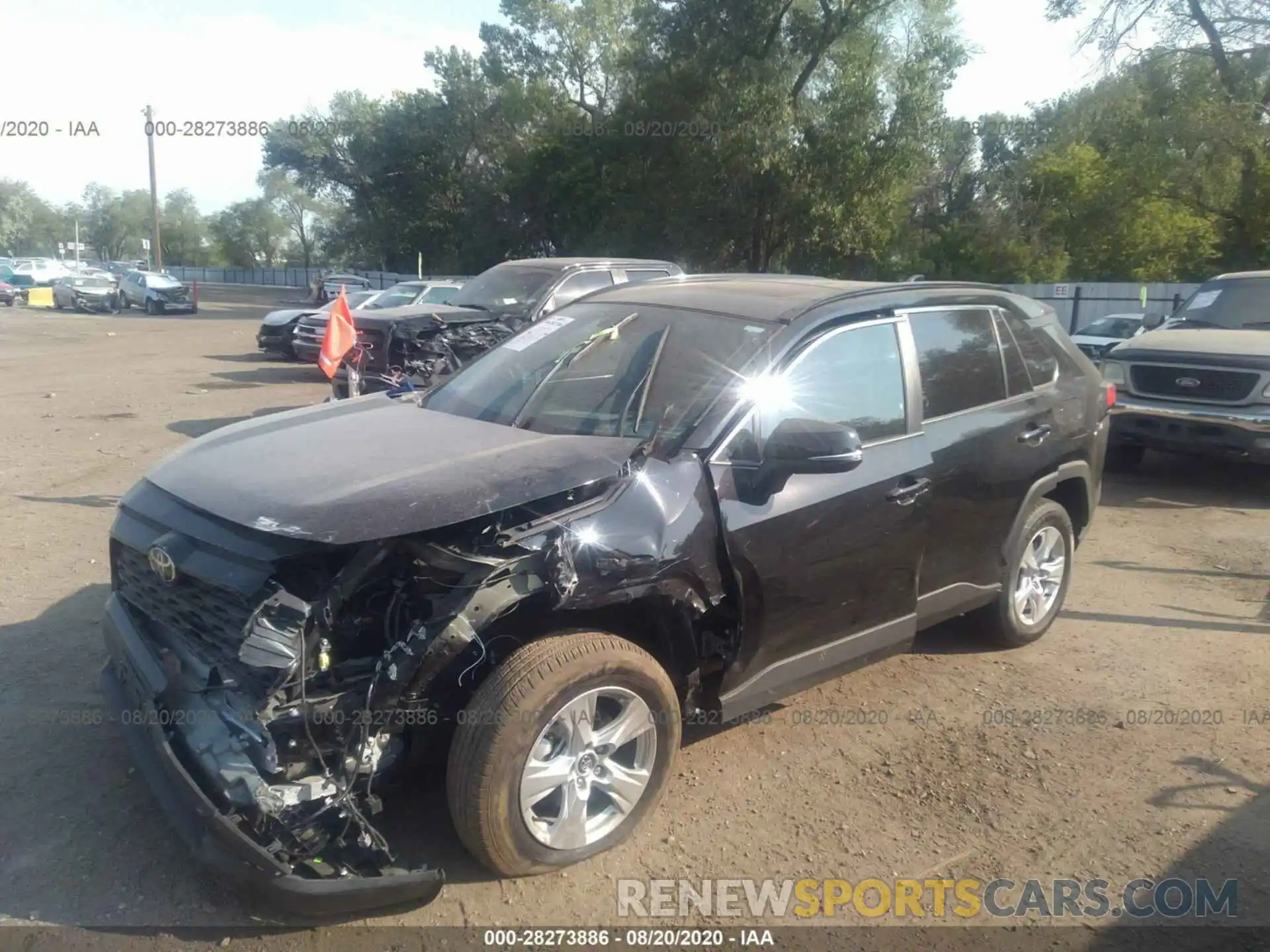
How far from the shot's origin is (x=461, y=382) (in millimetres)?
4758

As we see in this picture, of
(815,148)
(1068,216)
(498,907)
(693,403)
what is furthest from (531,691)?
(1068,216)

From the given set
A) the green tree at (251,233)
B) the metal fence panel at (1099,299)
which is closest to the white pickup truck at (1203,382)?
the metal fence panel at (1099,299)

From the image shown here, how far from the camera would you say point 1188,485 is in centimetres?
944

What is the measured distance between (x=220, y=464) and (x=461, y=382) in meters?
1.34

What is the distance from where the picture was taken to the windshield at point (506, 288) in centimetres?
1159

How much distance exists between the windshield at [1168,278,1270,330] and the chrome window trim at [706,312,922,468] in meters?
6.94

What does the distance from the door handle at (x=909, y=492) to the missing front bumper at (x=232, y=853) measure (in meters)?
2.24

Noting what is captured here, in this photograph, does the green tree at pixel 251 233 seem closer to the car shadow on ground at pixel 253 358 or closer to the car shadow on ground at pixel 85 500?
the car shadow on ground at pixel 253 358

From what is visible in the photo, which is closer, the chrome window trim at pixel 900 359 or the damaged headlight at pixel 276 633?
the damaged headlight at pixel 276 633

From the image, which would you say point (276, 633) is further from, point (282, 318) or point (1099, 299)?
point (1099, 299)

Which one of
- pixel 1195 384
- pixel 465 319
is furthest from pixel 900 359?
pixel 465 319

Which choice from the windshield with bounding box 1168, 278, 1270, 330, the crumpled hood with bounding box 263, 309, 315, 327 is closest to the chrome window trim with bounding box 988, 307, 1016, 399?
the windshield with bounding box 1168, 278, 1270, 330

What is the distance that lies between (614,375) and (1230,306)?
8396 mm

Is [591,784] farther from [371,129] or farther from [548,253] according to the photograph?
[371,129]
